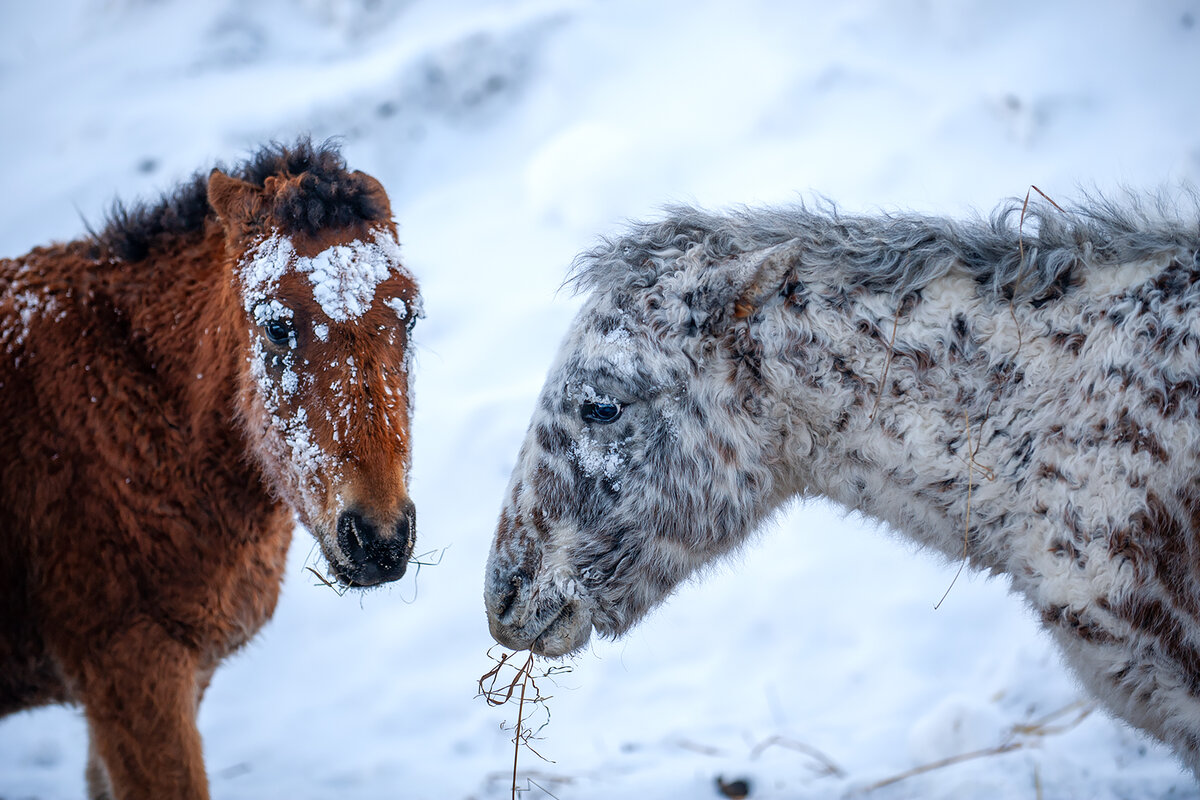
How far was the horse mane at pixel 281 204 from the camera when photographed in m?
2.91

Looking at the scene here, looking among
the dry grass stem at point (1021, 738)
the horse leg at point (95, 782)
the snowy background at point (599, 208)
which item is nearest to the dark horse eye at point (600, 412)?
the snowy background at point (599, 208)

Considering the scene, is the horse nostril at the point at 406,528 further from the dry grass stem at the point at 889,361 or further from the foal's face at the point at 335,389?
the dry grass stem at the point at 889,361

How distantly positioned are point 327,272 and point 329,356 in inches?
11.9

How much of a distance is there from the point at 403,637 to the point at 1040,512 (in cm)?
401

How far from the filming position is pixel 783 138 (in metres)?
7.45

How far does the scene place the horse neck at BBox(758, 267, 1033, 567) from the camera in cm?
Answer: 208

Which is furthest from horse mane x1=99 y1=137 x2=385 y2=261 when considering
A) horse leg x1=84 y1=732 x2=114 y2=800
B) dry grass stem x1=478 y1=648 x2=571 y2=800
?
horse leg x1=84 y1=732 x2=114 y2=800

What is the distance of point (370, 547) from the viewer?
259cm

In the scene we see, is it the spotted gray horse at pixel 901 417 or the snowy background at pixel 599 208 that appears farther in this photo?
the snowy background at pixel 599 208

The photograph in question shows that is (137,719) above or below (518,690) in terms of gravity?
above

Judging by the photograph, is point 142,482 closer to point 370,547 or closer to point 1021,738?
point 370,547

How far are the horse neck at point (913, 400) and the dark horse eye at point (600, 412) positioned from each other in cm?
48

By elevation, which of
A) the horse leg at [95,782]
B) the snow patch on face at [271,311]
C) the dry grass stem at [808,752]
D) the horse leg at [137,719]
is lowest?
the dry grass stem at [808,752]

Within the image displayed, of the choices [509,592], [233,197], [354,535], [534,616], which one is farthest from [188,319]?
[534,616]
